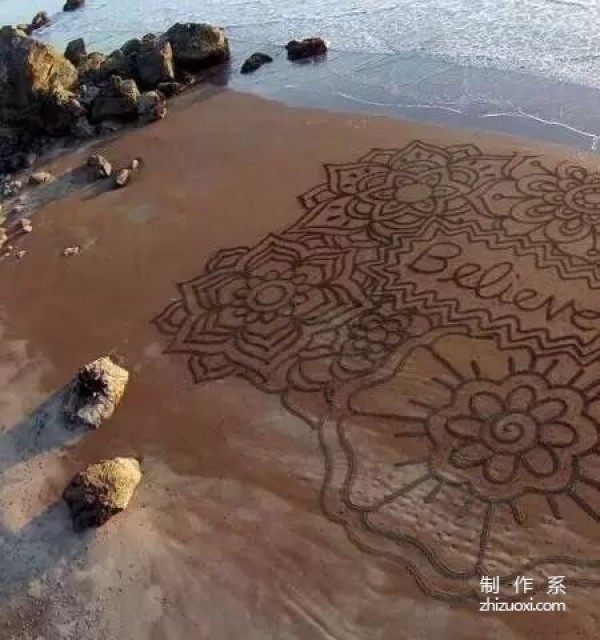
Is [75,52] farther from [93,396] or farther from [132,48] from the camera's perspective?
[93,396]

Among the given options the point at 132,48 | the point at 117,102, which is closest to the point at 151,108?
the point at 117,102

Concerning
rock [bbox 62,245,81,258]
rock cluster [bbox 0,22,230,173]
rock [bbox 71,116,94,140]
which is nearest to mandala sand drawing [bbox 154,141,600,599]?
rock [bbox 62,245,81,258]

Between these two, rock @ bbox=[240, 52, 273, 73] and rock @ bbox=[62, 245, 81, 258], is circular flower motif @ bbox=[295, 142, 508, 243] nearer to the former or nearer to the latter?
rock @ bbox=[62, 245, 81, 258]

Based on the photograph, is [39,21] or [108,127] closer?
[108,127]

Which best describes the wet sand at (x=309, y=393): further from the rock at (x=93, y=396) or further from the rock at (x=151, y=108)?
the rock at (x=151, y=108)

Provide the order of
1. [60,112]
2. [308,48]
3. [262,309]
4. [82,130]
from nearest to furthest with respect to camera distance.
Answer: [262,309] < [82,130] < [60,112] < [308,48]

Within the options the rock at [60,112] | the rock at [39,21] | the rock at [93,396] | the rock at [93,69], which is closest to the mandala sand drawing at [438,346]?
the rock at [93,396]

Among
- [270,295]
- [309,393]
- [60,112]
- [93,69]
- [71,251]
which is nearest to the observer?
[309,393]

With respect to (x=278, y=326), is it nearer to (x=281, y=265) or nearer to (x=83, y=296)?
(x=281, y=265)
